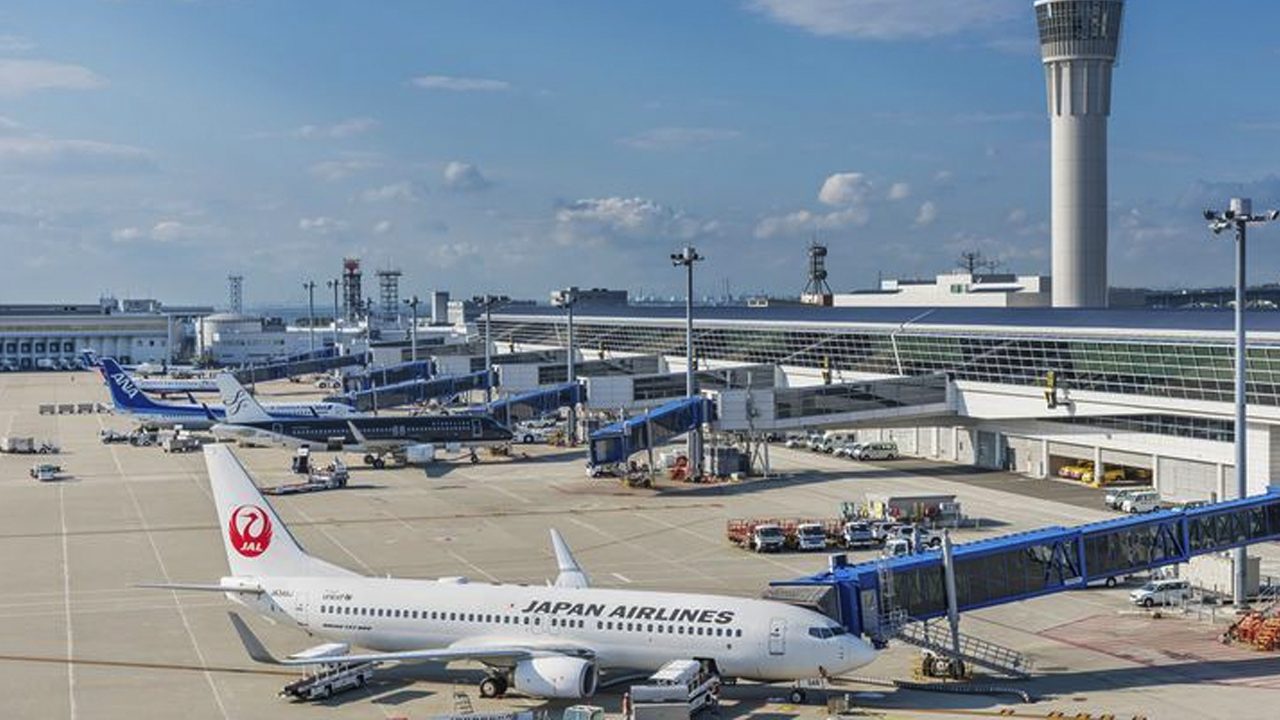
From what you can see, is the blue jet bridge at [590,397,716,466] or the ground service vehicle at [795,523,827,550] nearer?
the ground service vehicle at [795,523,827,550]

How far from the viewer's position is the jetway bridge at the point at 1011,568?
44594mm

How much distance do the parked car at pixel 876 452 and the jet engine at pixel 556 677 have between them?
260 feet

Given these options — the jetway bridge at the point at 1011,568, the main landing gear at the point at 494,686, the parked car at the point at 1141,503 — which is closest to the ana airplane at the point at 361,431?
the parked car at the point at 1141,503

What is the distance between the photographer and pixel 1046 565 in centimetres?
4856

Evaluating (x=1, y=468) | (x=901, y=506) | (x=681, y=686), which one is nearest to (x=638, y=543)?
(x=901, y=506)

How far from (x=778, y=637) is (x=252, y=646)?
64.5 ft

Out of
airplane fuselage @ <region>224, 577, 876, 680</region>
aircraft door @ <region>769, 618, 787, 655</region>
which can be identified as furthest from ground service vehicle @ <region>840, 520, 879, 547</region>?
aircraft door @ <region>769, 618, 787, 655</region>

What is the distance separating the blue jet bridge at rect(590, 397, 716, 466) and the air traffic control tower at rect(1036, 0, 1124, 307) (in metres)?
78.6

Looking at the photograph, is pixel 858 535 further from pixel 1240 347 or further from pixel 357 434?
pixel 357 434

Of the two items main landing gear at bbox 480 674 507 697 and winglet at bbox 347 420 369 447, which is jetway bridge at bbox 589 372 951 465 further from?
main landing gear at bbox 480 674 507 697

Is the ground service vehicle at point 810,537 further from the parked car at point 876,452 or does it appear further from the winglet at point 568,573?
the parked car at point 876,452

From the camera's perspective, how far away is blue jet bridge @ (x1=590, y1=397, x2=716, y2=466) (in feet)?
321

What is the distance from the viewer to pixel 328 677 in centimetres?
4444

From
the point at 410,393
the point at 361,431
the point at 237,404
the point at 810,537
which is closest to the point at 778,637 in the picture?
the point at 810,537
